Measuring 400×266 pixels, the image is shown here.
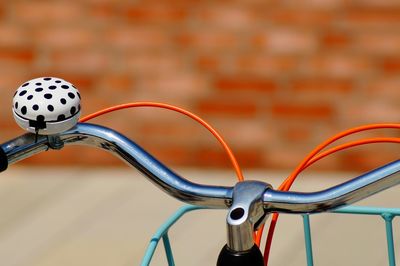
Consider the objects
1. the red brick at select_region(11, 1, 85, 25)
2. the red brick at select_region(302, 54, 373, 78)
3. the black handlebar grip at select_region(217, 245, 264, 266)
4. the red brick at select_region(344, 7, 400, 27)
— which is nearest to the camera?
the black handlebar grip at select_region(217, 245, 264, 266)

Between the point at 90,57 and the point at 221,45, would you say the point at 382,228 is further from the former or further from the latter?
the point at 90,57

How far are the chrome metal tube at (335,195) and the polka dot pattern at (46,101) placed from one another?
0.25 metres

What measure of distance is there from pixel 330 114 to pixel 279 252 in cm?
77

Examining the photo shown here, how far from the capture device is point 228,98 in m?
3.91

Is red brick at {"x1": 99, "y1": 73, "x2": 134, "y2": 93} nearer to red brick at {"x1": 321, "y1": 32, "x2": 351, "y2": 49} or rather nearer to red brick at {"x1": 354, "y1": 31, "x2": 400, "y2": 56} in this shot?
red brick at {"x1": 321, "y1": 32, "x2": 351, "y2": 49}

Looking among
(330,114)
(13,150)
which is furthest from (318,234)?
(13,150)

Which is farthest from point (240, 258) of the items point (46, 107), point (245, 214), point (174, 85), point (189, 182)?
point (174, 85)

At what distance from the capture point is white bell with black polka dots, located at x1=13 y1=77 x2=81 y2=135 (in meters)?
1.12

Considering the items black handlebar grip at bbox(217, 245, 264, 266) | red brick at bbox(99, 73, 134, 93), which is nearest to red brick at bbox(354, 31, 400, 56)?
red brick at bbox(99, 73, 134, 93)

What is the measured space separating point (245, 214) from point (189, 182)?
147 millimetres

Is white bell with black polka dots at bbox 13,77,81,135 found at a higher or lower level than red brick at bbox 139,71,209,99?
lower

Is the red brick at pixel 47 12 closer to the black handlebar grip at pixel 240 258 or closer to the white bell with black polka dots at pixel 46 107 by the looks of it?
the white bell with black polka dots at pixel 46 107

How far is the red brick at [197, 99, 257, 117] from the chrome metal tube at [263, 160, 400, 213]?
112 inches

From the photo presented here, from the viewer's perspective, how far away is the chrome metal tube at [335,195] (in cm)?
105
